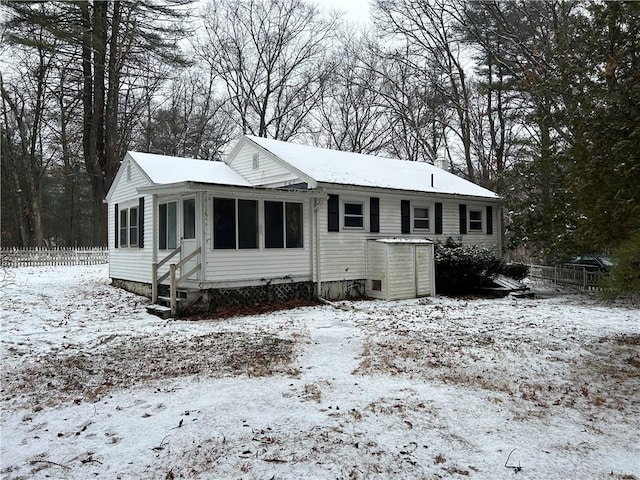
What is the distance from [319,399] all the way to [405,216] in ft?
33.8

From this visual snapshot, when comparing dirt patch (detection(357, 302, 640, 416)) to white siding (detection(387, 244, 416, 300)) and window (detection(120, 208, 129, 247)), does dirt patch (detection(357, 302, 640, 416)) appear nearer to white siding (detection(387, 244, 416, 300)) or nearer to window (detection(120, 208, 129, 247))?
white siding (detection(387, 244, 416, 300))

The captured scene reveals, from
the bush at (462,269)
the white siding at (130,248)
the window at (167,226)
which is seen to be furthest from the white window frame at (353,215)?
the white siding at (130,248)

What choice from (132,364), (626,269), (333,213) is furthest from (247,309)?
(626,269)

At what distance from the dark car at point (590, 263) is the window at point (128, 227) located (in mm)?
14332

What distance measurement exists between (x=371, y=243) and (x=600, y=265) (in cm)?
878

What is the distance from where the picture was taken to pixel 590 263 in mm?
17109

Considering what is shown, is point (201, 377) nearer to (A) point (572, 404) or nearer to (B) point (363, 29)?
(A) point (572, 404)

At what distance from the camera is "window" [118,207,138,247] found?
45.4 ft

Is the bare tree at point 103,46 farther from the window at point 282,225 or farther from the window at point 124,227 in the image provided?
the window at point 282,225

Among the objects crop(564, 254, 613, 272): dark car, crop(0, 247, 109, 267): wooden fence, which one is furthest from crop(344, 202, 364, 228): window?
crop(0, 247, 109, 267): wooden fence

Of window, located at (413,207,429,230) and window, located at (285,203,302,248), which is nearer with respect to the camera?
window, located at (285,203,302,248)

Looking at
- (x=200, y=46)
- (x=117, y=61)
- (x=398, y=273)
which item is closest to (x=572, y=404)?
(x=398, y=273)

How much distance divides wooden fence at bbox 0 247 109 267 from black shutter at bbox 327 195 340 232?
15557 millimetres

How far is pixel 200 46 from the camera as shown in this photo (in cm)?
2758
